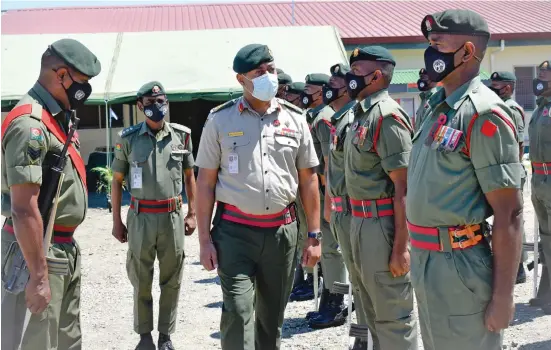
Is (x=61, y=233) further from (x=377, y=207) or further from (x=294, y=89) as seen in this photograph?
(x=294, y=89)

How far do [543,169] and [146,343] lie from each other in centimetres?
421

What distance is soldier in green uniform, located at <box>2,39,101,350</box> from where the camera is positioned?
11.2 ft

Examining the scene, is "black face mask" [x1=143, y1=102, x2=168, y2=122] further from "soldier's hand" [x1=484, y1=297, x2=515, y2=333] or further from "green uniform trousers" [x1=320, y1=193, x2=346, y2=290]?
"soldier's hand" [x1=484, y1=297, x2=515, y2=333]

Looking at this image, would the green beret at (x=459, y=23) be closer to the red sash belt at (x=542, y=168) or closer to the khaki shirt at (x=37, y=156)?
the khaki shirt at (x=37, y=156)

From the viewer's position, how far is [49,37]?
17531 millimetres

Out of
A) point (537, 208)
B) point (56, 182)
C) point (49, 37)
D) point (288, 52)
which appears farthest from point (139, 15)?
point (56, 182)

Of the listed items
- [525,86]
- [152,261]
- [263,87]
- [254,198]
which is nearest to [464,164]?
[254,198]

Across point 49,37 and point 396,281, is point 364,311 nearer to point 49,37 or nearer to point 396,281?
point 396,281

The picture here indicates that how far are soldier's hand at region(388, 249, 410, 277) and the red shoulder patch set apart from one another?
58.5 inches

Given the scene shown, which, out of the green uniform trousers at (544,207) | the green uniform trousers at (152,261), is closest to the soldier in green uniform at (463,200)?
the green uniform trousers at (152,261)

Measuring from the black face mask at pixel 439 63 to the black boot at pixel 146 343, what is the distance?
11.8 feet

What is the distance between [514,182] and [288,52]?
46.6ft

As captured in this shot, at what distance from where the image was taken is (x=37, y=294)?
3.45m

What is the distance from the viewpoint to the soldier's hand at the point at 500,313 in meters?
2.97
